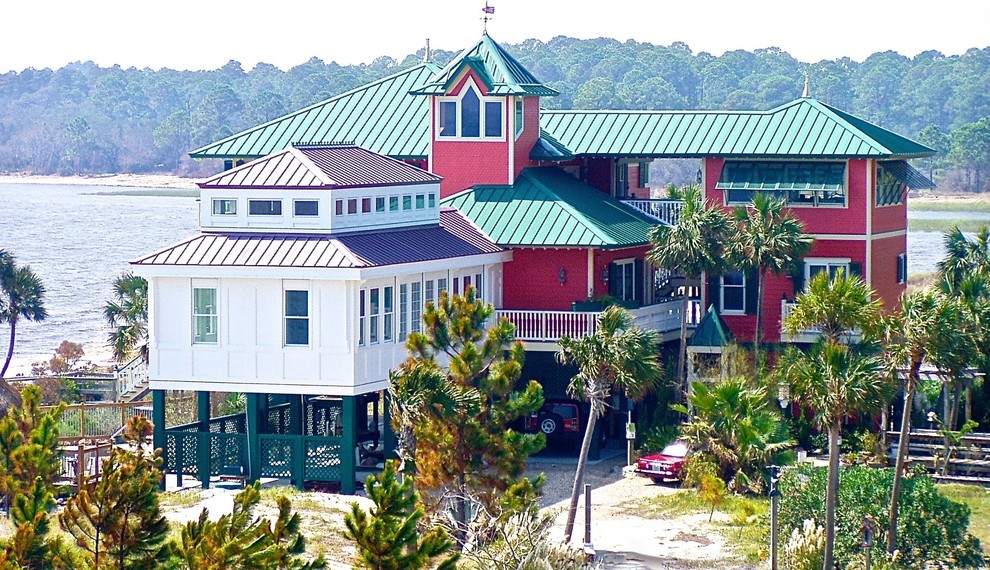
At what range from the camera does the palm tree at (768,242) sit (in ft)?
A: 151

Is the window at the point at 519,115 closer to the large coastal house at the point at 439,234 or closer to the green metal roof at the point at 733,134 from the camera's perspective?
the large coastal house at the point at 439,234

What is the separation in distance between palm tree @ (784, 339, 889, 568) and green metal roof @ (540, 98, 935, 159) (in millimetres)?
14324

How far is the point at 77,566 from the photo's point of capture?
25609mm

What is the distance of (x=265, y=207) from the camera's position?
4309 cm

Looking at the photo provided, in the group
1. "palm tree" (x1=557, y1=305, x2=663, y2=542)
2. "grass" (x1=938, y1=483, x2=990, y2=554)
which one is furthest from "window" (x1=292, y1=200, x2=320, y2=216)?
"grass" (x1=938, y1=483, x2=990, y2=554)

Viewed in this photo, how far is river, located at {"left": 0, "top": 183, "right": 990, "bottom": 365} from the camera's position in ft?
323

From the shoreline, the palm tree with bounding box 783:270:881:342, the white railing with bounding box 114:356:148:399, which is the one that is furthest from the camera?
the shoreline

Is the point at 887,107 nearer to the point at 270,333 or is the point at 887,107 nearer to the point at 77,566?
the point at 270,333

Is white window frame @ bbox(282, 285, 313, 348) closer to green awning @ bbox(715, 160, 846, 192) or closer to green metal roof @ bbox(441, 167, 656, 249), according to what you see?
green metal roof @ bbox(441, 167, 656, 249)

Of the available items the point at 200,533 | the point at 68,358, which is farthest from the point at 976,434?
the point at 68,358

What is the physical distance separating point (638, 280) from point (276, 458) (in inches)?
400

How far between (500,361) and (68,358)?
39.2 meters

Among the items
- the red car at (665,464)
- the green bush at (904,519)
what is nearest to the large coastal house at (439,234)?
the red car at (665,464)

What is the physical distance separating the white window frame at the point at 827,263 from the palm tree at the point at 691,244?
9.14ft
